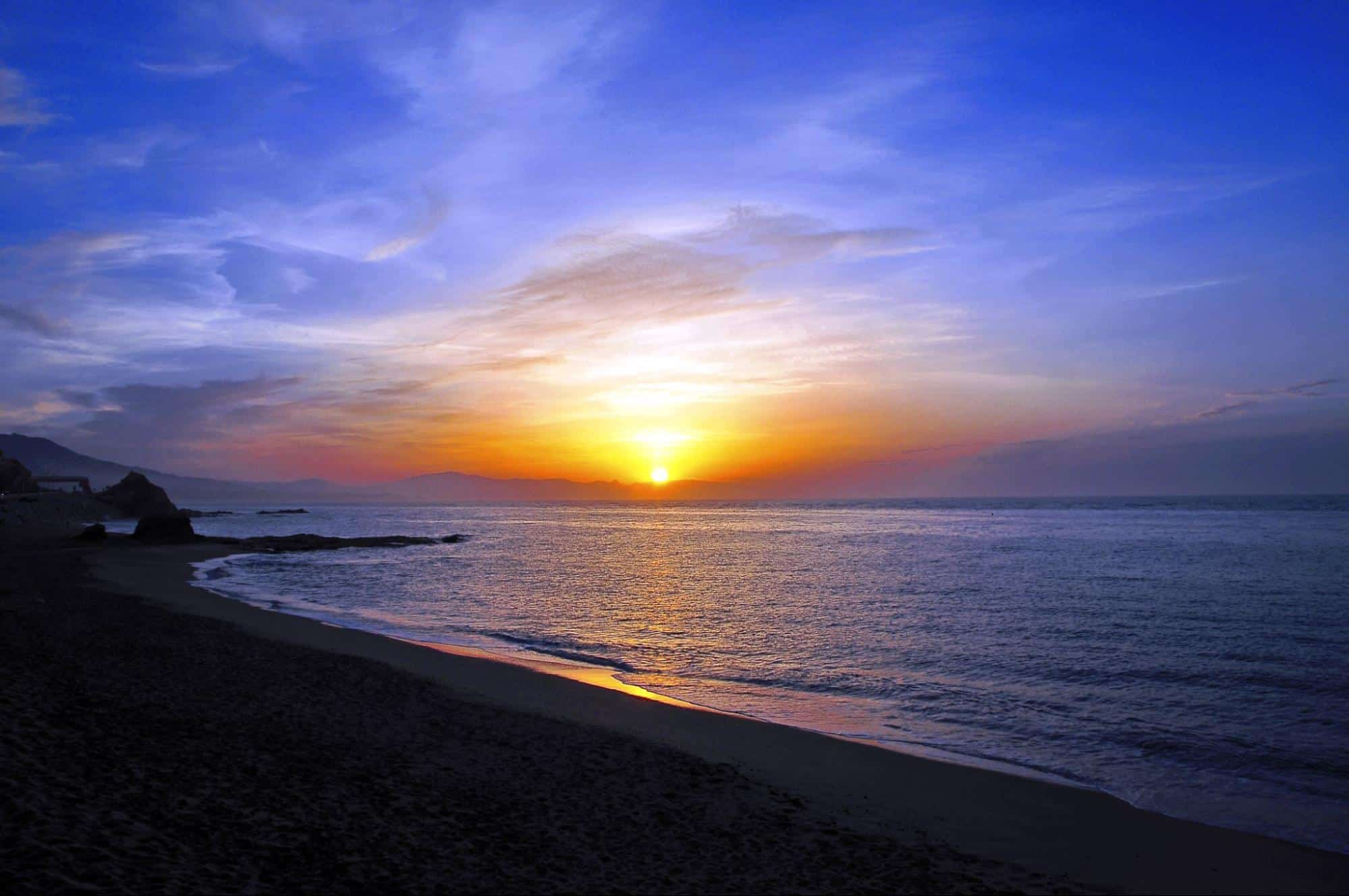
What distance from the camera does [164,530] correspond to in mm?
54906

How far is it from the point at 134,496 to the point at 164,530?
6349 cm

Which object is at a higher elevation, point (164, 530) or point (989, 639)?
point (164, 530)

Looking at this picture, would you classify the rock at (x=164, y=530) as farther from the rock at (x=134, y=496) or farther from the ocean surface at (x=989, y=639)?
the rock at (x=134, y=496)

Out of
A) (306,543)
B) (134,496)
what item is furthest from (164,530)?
(134,496)

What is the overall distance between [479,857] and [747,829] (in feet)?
9.49

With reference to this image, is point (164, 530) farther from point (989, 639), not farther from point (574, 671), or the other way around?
point (989, 639)

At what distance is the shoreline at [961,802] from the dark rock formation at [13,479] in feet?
336

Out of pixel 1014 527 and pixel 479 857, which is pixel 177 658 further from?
pixel 1014 527

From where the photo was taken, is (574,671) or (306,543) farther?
(306,543)

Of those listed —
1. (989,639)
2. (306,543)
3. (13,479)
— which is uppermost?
(13,479)

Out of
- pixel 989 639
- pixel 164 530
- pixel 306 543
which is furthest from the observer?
pixel 306 543

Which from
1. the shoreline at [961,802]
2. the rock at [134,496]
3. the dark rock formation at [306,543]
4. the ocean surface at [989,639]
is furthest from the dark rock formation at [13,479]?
the shoreline at [961,802]

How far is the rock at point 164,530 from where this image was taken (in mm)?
53750

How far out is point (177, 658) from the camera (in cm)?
1407
